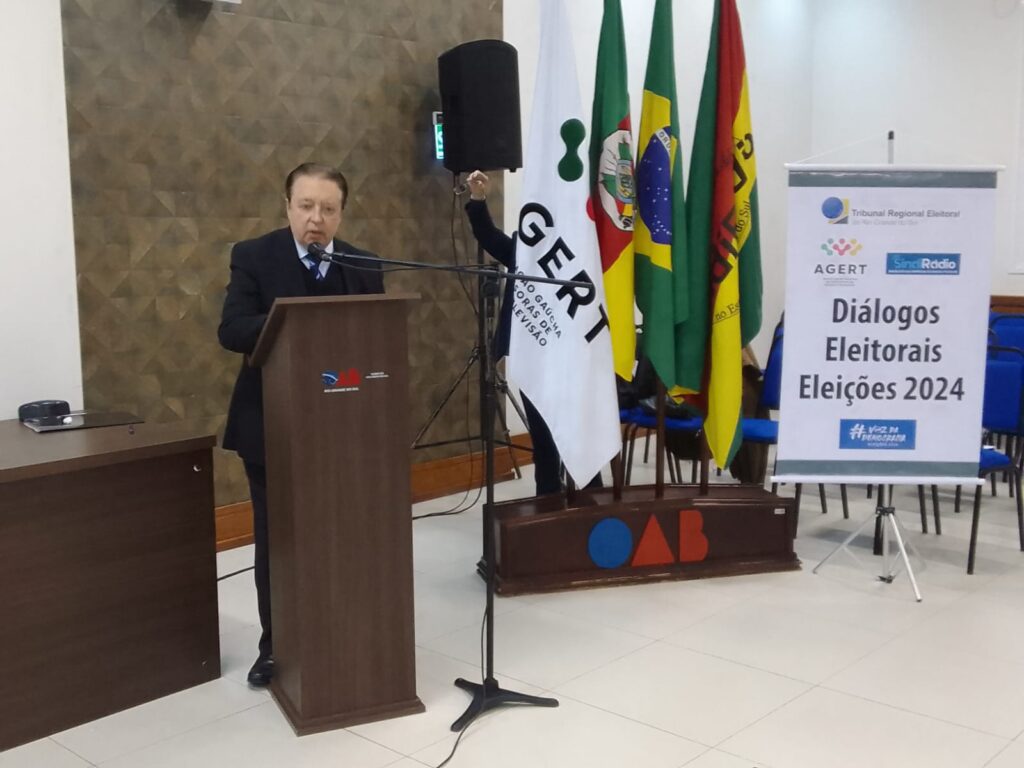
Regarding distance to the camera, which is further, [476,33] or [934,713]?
[476,33]

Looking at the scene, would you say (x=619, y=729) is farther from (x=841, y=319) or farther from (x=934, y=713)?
(x=841, y=319)

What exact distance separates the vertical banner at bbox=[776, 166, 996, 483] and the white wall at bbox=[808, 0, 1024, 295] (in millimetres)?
3545

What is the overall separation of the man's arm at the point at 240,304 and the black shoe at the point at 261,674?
957 millimetres

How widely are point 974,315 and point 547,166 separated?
169 cm

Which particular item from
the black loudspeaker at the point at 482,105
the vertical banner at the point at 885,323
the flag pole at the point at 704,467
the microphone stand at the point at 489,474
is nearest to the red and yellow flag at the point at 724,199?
the flag pole at the point at 704,467

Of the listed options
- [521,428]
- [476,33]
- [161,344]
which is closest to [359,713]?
[161,344]

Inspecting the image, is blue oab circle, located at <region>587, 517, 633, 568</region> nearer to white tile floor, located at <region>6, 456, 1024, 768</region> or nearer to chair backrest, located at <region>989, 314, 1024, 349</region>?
white tile floor, located at <region>6, 456, 1024, 768</region>

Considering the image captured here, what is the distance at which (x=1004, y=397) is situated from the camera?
4484 mm

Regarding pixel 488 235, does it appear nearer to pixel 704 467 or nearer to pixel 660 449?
pixel 660 449

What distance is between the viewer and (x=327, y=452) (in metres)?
2.56

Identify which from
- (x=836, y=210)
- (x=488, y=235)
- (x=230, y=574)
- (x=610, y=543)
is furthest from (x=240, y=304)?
(x=836, y=210)

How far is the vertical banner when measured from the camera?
12.1ft

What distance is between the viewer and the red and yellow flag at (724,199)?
399cm

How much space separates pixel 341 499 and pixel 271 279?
26.4 inches
